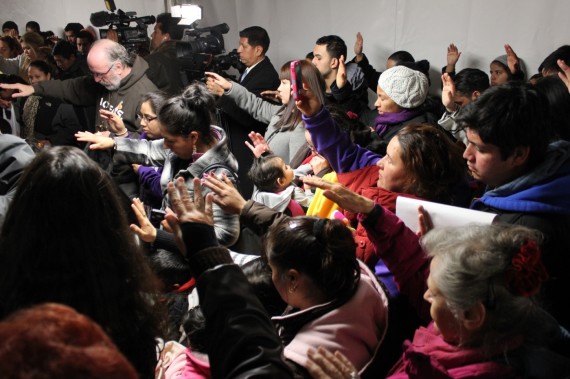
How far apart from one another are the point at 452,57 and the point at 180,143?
8.08 ft

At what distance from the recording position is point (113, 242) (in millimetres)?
1018

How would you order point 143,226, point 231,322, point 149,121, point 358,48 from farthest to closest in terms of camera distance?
point 358,48, point 149,121, point 143,226, point 231,322

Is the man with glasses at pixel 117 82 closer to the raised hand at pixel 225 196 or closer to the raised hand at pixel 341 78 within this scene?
the raised hand at pixel 341 78

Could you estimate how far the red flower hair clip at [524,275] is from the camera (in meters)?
1.10

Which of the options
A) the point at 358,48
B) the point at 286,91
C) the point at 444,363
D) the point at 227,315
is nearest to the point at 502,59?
the point at 358,48

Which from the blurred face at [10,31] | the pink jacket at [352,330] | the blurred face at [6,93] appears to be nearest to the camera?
the pink jacket at [352,330]

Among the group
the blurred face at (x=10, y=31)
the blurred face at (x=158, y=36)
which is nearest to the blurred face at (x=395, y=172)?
the blurred face at (x=158, y=36)

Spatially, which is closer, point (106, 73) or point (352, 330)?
point (352, 330)

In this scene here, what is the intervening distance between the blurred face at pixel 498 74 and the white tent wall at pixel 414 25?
0.81 feet

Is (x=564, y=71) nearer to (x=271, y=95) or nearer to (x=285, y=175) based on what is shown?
(x=271, y=95)

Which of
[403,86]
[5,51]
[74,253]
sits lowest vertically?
[5,51]

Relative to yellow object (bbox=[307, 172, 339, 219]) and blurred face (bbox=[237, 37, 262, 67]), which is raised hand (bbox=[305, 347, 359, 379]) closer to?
yellow object (bbox=[307, 172, 339, 219])

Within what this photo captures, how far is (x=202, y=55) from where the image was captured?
341 centimetres

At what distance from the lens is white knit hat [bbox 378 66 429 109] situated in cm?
261
